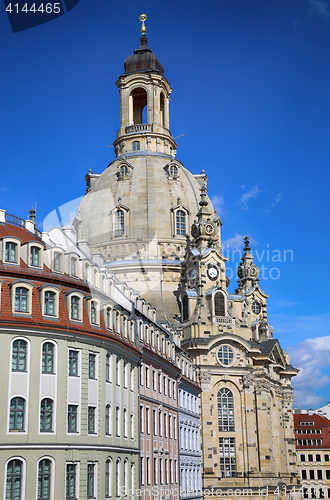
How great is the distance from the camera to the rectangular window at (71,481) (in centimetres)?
3631

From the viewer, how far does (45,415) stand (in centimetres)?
3691

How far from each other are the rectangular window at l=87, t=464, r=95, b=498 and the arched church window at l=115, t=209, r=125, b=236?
65694 millimetres

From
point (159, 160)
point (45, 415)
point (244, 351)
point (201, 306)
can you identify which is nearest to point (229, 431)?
point (244, 351)

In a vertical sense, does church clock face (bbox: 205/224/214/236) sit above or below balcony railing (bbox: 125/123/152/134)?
below

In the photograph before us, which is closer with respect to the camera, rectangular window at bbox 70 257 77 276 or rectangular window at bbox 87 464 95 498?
rectangular window at bbox 87 464 95 498

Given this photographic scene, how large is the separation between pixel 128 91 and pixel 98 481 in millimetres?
91061

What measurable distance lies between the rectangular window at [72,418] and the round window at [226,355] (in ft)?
173

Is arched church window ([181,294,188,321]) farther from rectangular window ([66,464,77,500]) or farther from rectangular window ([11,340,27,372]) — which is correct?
rectangular window ([11,340,27,372])

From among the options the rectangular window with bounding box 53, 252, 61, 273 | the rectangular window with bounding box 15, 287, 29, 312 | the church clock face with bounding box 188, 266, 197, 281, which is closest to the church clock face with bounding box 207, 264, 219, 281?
the church clock face with bounding box 188, 266, 197, 281

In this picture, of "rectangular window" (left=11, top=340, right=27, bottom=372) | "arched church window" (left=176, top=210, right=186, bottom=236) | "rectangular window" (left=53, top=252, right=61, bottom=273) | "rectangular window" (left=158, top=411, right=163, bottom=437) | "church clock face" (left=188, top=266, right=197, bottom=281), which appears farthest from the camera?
"arched church window" (left=176, top=210, right=186, bottom=236)

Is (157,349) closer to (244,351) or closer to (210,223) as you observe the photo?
(244,351)

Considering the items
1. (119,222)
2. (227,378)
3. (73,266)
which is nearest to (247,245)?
(119,222)

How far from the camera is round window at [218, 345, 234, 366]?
89600 millimetres

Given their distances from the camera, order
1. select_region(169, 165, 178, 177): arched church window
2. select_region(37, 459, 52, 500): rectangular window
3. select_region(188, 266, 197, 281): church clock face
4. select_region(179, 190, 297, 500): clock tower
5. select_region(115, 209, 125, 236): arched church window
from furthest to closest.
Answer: select_region(169, 165, 178, 177): arched church window < select_region(115, 209, 125, 236): arched church window < select_region(188, 266, 197, 281): church clock face < select_region(179, 190, 297, 500): clock tower < select_region(37, 459, 52, 500): rectangular window
